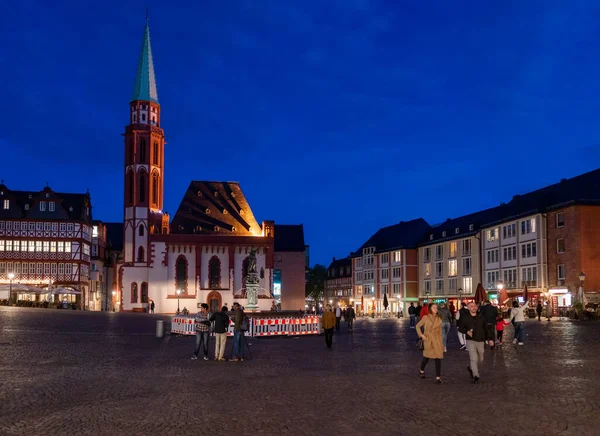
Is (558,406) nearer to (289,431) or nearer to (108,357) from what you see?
(289,431)

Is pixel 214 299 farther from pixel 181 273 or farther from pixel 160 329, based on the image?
pixel 160 329

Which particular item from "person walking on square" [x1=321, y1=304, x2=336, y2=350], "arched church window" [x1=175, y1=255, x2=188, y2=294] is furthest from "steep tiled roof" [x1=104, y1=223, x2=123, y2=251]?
"person walking on square" [x1=321, y1=304, x2=336, y2=350]

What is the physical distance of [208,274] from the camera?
88.2 meters

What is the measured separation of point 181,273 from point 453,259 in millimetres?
33170

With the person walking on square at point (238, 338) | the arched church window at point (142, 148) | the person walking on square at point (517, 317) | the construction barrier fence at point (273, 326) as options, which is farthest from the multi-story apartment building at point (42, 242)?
the person walking on square at point (238, 338)

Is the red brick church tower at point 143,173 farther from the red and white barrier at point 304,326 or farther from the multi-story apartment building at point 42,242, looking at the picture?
the red and white barrier at point 304,326

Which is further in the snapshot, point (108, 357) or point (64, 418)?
point (108, 357)

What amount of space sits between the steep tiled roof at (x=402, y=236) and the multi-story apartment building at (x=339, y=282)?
33.0 meters

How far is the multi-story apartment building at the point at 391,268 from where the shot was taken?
99875 millimetres

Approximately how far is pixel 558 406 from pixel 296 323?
23.5 metres

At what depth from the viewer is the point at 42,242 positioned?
87.8m

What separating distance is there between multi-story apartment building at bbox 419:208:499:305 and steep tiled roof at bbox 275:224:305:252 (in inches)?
777

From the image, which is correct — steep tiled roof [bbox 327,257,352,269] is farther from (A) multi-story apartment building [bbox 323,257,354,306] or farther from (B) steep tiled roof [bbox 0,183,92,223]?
(B) steep tiled roof [bbox 0,183,92,223]

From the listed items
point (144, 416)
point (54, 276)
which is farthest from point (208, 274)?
point (144, 416)
